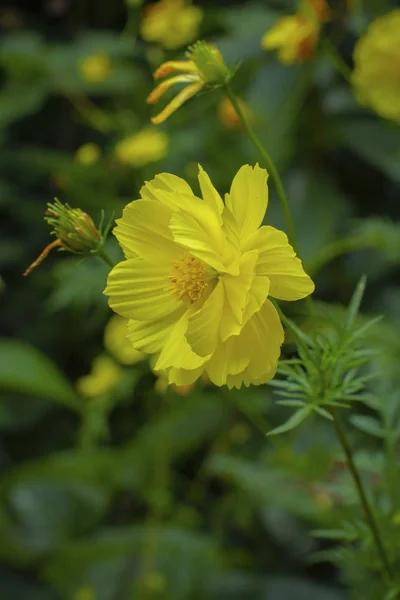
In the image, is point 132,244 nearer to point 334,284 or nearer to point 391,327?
point 391,327

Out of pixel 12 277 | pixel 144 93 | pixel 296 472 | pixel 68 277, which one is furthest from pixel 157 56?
pixel 296 472

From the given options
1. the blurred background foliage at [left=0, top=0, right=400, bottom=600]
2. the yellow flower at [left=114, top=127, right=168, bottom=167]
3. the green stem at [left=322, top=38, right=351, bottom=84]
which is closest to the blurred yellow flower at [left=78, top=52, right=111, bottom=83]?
the blurred background foliage at [left=0, top=0, right=400, bottom=600]

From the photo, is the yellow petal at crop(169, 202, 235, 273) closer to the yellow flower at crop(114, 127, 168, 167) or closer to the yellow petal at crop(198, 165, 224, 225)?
the yellow petal at crop(198, 165, 224, 225)

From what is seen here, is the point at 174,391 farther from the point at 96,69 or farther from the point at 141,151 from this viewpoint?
the point at 96,69

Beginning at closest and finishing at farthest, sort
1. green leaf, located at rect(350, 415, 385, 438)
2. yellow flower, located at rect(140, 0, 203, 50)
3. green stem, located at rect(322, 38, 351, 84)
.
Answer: green leaf, located at rect(350, 415, 385, 438)
green stem, located at rect(322, 38, 351, 84)
yellow flower, located at rect(140, 0, 203, 50)

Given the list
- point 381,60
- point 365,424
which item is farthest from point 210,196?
point 381,60
